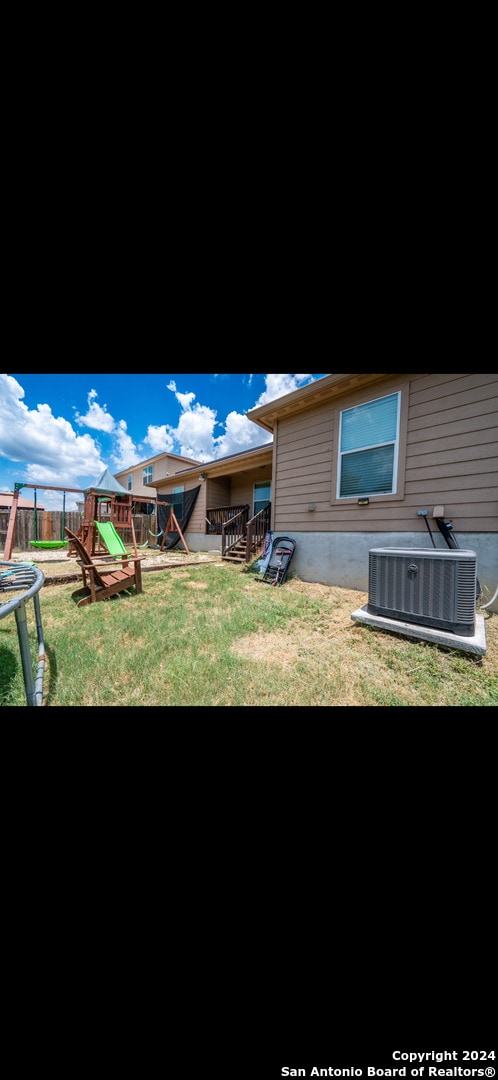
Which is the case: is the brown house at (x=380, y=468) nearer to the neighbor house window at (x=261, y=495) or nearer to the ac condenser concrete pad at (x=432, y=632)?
the ac condenser concrete pad at (x=432, y=632)

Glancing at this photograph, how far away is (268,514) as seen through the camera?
23.0ft

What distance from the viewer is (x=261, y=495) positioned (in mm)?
8156

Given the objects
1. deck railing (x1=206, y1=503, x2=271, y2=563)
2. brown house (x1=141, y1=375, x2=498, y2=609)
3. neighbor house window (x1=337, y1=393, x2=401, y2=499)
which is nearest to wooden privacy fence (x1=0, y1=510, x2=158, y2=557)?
A: deck railing (x1=206, y1=503, x2=271, y2=563)

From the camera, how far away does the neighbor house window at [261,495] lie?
7.96 metres

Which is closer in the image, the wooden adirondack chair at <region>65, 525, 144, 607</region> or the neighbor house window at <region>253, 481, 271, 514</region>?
the wooden adirondack chair at <region>65, 525, 144, 607</region>

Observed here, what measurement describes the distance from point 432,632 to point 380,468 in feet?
7.06

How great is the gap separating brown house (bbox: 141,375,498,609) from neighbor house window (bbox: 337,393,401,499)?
0.5 inches

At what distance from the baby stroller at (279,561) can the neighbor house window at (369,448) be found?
1.15 metres

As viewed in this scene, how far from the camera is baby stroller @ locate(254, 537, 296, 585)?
14.5 feet

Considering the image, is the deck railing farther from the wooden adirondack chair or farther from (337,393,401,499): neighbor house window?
the wooden adirondack chair

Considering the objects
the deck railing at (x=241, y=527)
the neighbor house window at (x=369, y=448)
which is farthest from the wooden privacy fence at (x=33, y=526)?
the neighbor house window at (x=369, y=448)
